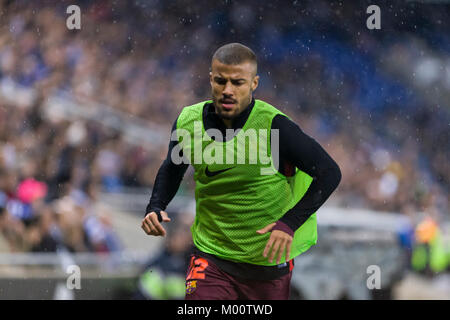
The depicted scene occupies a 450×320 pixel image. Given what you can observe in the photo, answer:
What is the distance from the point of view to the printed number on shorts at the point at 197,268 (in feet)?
8.07

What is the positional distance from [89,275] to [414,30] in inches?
157

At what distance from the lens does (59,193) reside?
5.12 m

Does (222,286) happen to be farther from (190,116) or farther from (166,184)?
(190,116)

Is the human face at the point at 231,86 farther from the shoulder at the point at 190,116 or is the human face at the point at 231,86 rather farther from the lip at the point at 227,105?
the shoulder at the point at 190,116

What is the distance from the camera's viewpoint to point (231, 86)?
2410mm

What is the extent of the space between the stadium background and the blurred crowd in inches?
0.5

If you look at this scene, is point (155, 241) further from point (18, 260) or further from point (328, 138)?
point (328, 138)

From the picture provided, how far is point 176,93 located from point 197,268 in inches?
137

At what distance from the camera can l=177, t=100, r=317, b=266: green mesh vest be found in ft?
8.02

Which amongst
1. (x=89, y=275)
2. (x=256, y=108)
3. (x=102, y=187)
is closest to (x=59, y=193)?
(x=102, y=187)

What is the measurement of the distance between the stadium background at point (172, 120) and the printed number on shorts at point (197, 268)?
269 cm

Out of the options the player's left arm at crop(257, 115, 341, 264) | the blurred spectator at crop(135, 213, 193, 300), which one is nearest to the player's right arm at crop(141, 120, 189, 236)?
the player's left arm at crop(257, 115, 341, 264)

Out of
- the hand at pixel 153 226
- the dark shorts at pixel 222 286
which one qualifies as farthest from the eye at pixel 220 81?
the dark shorts at pixel 222 286

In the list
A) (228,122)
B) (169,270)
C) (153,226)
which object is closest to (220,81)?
(228,122)
